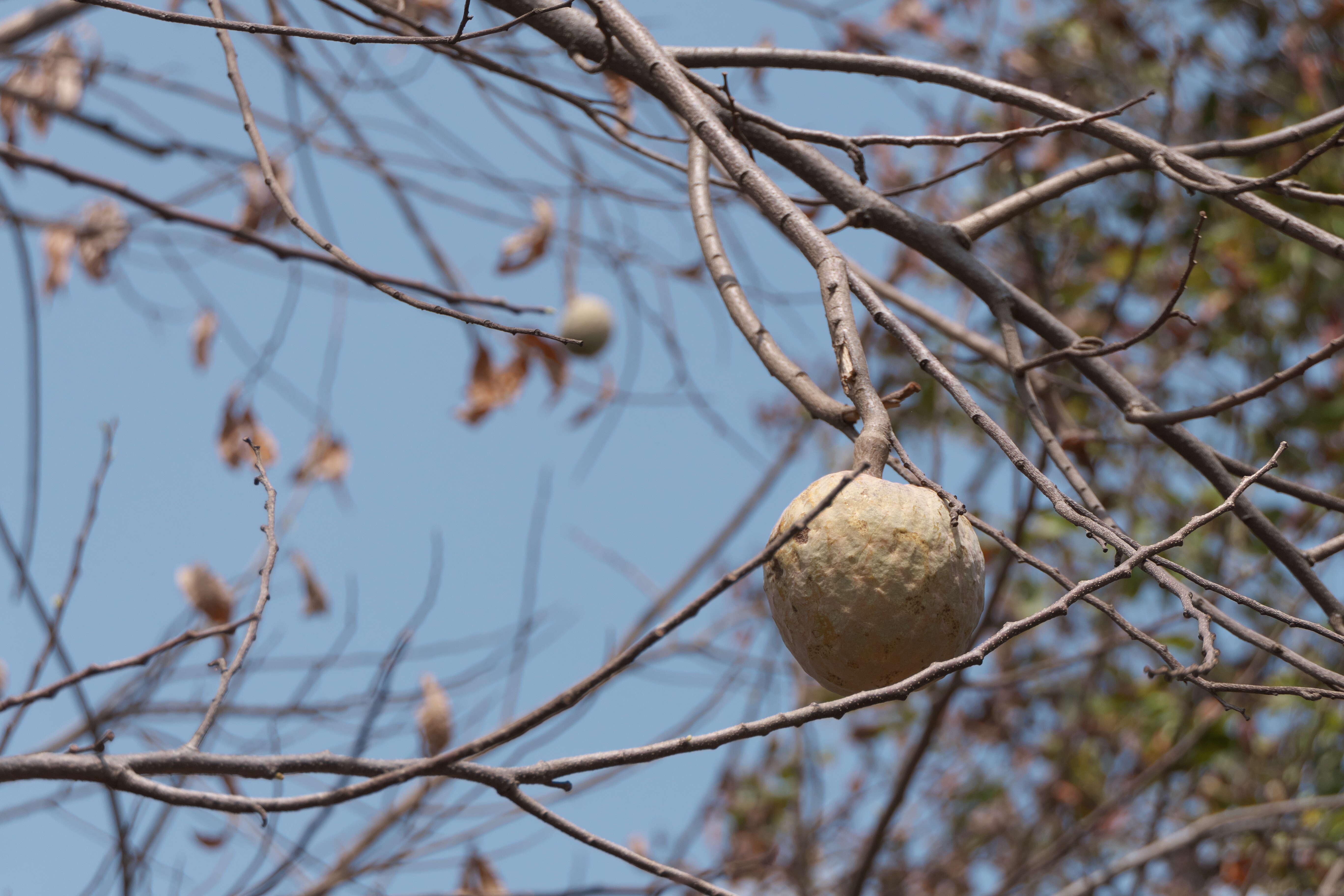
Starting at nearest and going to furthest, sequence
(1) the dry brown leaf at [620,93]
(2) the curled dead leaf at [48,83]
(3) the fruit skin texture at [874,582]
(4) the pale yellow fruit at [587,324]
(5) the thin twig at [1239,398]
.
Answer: (3) the fruit skin texture at [874,582] → (5) the thin twig at [1239,398] → (1) the dry brown leaf at [620,93] → (2) the curled dead leaf at [48,83] → (4) the pale yellow fruit at [587,324]

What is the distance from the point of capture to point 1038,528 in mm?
3955

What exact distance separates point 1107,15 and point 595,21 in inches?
182

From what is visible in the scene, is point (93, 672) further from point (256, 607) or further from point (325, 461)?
point (325, 461)

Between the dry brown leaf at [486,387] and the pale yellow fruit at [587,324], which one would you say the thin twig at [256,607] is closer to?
the dry brown leaf at [486,387]

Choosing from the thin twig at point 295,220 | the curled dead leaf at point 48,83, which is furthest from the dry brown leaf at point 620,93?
the curled dead leaf at point 48,83

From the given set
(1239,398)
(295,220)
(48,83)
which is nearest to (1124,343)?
(1239,398)

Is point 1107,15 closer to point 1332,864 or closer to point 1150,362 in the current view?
point 1150,362

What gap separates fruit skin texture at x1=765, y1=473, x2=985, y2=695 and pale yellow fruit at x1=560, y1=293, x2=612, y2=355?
2712 millimetres

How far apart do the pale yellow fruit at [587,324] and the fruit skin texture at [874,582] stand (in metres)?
2.71

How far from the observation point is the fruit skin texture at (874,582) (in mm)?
982

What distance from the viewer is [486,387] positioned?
3.09m

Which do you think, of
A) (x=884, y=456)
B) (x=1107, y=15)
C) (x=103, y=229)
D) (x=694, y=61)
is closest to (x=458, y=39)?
(x=694, y=61)

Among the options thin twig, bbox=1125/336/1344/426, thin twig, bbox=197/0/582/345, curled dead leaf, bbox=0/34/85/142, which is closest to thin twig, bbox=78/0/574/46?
thin twig, bbox=197/0/582/345

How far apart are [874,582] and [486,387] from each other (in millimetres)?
2246
